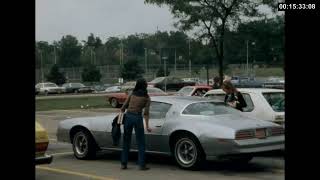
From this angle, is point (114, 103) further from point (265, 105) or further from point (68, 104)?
point (265, 105)

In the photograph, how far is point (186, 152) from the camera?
9.08 meters

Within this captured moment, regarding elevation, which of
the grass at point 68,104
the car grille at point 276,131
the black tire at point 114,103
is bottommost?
the grass at point 68,104

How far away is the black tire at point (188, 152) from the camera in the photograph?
8898mm

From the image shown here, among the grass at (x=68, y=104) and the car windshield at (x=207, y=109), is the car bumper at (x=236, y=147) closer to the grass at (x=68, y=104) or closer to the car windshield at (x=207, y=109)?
the car windshield at (x=207, y=109)

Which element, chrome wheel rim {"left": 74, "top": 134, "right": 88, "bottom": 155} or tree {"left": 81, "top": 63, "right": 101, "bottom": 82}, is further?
tree {"left": 81, "top": 63, "right": 101, "bottom": 82}

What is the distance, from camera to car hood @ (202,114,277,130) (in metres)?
8.84

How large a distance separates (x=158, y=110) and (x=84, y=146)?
1.76 m

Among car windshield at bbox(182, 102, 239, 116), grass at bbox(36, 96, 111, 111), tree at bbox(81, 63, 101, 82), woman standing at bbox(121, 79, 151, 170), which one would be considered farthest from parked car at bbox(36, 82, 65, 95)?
woman standing at bbox(121, 79, 151, 170)

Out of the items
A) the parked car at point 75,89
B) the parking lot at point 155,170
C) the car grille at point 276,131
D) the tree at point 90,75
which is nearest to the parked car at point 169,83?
the parked car at point 75,89

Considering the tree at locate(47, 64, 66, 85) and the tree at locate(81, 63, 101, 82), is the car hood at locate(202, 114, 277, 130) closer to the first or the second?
the tree at locate(47, 64, 66, 85)

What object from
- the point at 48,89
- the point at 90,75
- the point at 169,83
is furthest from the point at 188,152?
the point at 90,75

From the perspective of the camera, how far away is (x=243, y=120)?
30.3 ft
